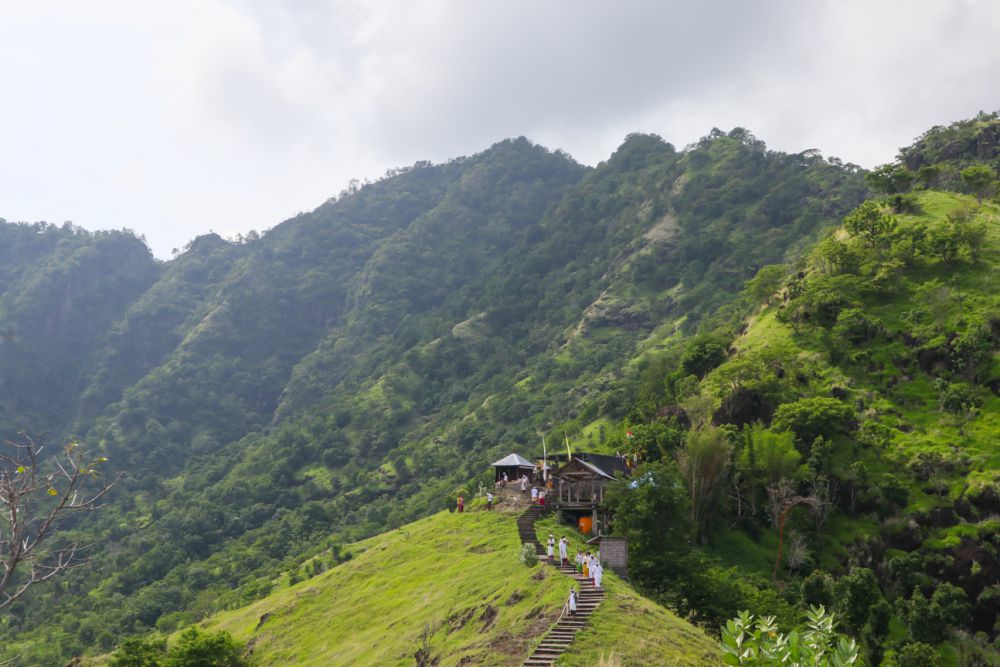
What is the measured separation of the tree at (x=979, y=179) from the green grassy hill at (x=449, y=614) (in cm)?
8307

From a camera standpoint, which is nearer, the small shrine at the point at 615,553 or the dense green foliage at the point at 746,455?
the small shrine at the point at 615,553

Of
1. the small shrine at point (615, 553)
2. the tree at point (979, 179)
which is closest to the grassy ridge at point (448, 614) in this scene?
the small shrine at point (615, 553)

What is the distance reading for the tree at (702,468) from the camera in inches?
2395

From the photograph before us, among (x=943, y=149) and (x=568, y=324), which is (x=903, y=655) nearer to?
(x=943, y=149)

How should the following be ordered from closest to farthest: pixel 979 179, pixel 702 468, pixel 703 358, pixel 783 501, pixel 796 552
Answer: pixel 796 552, pixel 702 468, pixel 783 501, pixel 703 358, pixel 979 179

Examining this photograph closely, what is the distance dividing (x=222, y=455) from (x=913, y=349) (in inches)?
6561

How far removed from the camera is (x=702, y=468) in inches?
2408

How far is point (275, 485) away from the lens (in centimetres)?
15562

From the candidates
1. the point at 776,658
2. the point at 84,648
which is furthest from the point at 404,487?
the point at 776,658

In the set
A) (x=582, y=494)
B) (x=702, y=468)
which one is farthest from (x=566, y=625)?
(x=702, y=468)

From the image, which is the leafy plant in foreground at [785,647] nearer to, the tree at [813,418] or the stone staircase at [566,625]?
the stone staircase at [566,625]

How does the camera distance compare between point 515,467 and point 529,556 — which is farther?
point 515,467

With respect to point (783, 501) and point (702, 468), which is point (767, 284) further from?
point (702, 468)

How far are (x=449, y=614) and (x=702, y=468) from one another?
28.3 metres
